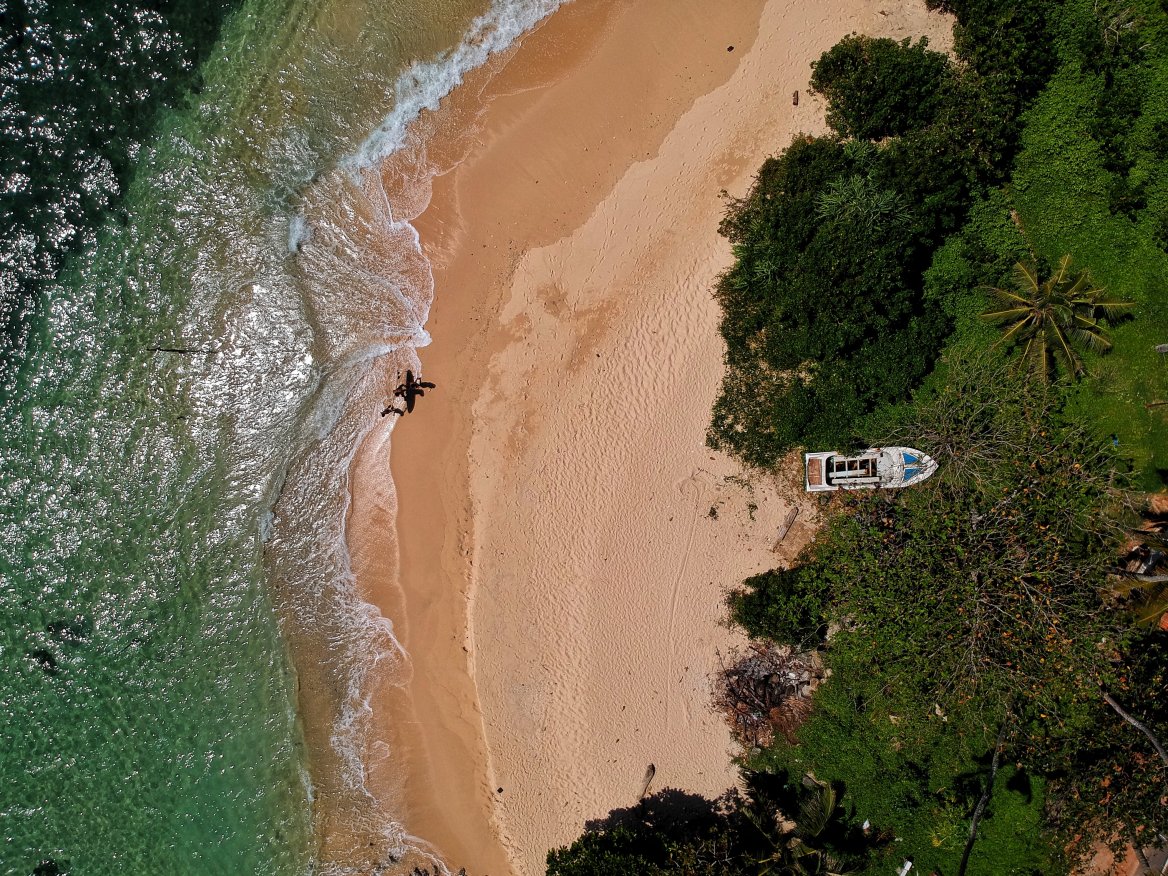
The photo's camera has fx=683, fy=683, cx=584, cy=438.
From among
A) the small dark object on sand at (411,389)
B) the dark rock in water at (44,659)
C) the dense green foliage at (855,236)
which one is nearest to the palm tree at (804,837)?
the dense green foliage at (855,236)

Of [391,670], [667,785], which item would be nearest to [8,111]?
[391,670]

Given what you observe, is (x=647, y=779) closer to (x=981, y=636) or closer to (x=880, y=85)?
(x=981, y=636)

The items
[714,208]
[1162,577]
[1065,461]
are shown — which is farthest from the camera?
[714,208]

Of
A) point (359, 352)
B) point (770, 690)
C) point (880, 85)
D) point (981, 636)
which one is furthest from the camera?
point (359, 352)

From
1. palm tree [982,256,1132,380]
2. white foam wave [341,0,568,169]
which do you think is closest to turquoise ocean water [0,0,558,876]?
white foam wave [341,0,568,169]

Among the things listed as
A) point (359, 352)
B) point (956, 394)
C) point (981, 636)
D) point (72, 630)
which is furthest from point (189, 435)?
point (981, 636)

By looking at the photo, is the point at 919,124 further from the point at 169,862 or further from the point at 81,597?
the point at 169,862
